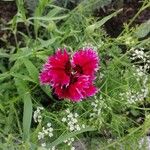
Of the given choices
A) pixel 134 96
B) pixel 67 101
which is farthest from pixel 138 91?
pixel 67 101

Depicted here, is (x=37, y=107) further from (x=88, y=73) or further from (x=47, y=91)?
(x=88, y=73)

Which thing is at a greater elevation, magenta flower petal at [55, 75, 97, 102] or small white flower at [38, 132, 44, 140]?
magenta flower petal at [55, 75, 97, 102]

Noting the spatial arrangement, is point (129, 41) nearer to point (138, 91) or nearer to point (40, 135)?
point (138, 91)

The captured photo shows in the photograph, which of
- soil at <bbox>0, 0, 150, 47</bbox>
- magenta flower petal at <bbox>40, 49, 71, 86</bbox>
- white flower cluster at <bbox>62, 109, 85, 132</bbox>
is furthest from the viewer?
soil at <bbox>0, 0, 150, 47</bbox>

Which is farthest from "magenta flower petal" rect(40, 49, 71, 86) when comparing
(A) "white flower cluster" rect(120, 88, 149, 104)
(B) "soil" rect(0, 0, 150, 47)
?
(B) "soil" rect(0, 0, 150, 47)

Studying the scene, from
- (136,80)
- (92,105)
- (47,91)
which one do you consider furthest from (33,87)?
(136,80)

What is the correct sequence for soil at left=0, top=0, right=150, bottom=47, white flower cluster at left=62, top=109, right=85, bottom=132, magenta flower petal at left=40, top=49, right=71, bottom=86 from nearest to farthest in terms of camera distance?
magenta flower petal at left=40, top=49, right=71, bottom=86 < white flower cluster at left=62, top=109, right=85, bottom=132 < soil at left=0, top=0, right=150, bottom=47

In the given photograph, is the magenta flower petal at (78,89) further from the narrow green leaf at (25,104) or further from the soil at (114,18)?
the soil at (114,18)

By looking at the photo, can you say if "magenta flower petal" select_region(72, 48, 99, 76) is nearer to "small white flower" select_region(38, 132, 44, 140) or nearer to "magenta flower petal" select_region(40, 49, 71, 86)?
"magenta flower petal" select_region(40, 49, 71, 86)
